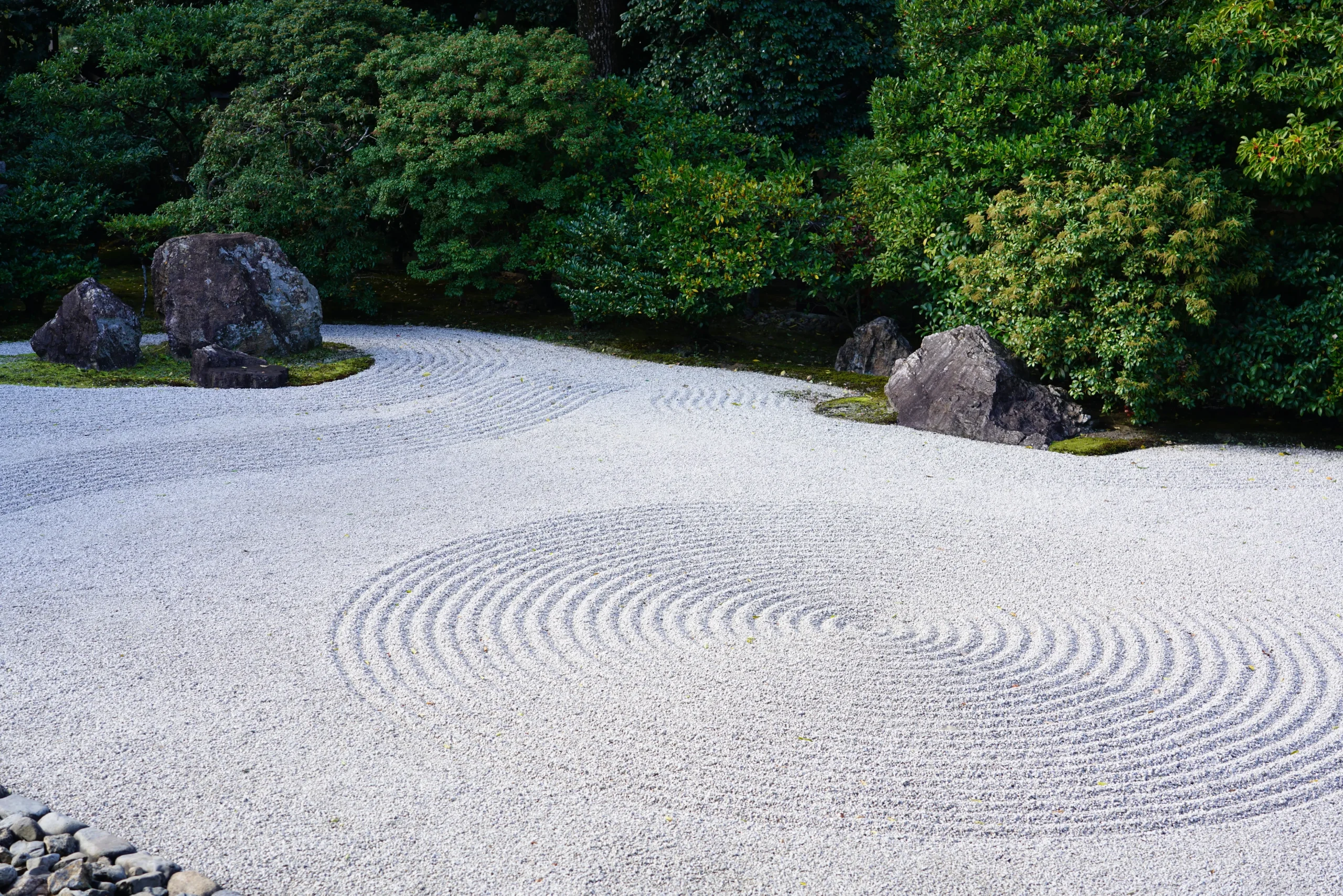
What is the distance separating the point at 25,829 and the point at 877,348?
11535mm

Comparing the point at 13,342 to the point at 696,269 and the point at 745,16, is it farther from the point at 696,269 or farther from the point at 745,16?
the point at 745,16

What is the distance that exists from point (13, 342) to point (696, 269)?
9.20m

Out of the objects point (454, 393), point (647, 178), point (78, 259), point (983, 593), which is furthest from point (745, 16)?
point (983, 593)

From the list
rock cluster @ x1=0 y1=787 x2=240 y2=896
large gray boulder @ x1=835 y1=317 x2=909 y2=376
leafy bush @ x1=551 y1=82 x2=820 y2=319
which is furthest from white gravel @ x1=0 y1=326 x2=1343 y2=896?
leafy bush @ x1=551 y1=82 x2=820 y2=319

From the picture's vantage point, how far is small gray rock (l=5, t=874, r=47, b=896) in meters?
3.41

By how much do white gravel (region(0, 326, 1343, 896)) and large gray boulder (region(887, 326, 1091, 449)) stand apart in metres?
1.04

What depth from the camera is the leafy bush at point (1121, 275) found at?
32.7 feet

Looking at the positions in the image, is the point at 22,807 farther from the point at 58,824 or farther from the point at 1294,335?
the point at 1294,335

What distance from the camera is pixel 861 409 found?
11.8 meters

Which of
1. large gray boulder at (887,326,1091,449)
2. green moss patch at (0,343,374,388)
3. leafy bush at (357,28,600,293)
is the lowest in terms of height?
green moss patch at (0,343,374,388)

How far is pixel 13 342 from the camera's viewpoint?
13.9 m

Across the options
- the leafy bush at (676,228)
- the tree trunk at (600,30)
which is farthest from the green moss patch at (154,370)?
the tree trunk at (600,30)

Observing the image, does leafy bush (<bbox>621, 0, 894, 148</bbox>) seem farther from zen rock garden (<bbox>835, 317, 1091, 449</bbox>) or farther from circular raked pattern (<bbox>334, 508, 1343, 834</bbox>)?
circular raked pattern (<bbox>334, 508, 1343, 834</bbox>)

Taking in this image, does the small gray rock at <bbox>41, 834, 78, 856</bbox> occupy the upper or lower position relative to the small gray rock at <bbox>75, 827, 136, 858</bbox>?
lower
